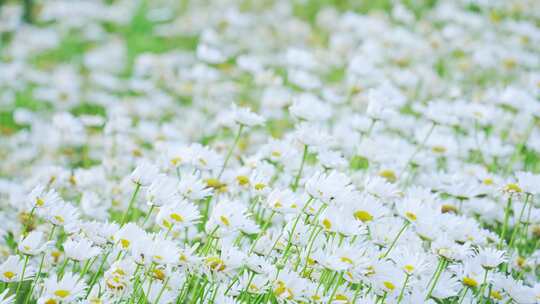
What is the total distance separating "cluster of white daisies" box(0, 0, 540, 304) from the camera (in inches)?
75.9

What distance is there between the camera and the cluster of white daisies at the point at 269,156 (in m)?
1.93

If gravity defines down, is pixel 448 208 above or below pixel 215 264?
below

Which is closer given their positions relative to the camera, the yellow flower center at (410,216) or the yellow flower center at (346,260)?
the yellow flower center at (346,260)

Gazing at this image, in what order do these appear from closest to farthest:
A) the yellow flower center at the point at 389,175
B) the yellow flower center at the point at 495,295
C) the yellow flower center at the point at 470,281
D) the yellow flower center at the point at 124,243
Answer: the yellow flower center at the point at 124,243 < the yellow flower center at the point at 470,281 < the yellow flower center at the point at 495,295 < the yellow flower center at the point at 389,175

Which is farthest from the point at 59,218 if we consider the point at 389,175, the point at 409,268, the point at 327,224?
the point at 389,175

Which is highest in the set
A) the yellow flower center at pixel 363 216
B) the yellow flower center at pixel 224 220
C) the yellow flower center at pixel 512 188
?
the yellow flower center at pixel 224 220

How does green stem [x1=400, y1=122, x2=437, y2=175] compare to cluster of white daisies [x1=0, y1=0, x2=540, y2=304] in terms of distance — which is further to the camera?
green stem [x1=400, y1=122, x2=437, y2=175]

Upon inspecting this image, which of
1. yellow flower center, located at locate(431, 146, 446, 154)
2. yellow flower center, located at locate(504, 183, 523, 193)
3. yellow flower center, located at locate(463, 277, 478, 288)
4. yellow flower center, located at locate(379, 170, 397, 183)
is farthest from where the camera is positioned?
yellow flower center, located at locate(431, 146, 446, 154)

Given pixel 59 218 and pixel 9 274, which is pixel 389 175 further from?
pixel 9 274

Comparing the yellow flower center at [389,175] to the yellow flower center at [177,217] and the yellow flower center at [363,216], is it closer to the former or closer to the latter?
the yellow flower center at [363,216]

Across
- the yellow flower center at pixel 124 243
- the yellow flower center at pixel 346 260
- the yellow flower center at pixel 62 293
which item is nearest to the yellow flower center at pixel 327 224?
the yellow flower center at pixel 346 260

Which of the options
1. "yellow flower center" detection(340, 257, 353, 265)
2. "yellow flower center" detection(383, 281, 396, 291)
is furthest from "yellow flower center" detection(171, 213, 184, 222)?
"yellow flower center" detection(383, 281, 396, 291)

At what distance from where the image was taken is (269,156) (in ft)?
8.85

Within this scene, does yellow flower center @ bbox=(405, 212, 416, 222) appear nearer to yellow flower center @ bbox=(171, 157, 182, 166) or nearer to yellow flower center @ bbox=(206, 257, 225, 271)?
yellow flower center @ bbox=(206, 257, 225, 271)
